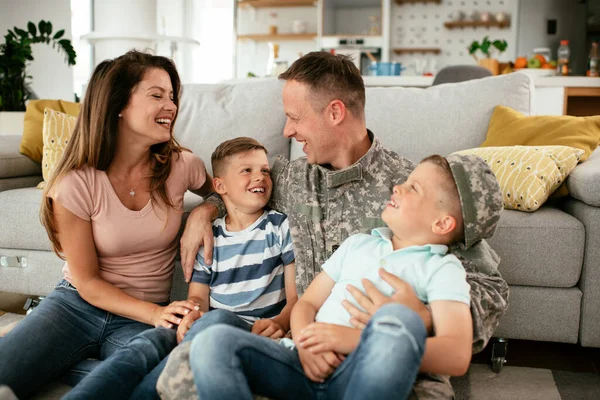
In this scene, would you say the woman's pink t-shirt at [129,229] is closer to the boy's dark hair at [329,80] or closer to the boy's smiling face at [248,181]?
the boy's smiling face at [248,181]

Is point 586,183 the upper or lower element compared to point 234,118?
lower

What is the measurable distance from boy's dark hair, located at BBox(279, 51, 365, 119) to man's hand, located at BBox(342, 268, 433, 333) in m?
0.58

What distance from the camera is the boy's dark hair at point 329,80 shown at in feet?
5.18

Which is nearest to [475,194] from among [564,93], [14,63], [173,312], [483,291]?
[483,291]

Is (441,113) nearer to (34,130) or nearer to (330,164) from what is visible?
(330,164)

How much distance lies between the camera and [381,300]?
114 centimetres

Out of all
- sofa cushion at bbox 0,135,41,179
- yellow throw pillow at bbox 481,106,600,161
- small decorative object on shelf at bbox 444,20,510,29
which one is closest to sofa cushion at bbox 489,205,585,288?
yellow throw pillow at bbox 481,106,600,161

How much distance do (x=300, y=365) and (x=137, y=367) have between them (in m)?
0.42

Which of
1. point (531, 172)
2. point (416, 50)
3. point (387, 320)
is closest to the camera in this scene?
point (387, 320)

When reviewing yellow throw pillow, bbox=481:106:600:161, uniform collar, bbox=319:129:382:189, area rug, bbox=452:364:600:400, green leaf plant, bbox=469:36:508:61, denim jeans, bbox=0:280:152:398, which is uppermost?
green leaf plant, bbox=469:36:508:61

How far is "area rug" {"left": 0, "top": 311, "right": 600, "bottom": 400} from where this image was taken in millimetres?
1721

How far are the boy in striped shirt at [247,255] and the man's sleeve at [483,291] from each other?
0.51m

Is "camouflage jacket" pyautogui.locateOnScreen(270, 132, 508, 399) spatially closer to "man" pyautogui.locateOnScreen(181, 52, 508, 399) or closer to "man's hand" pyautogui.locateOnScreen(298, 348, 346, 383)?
"man" pyautogui.locateOnScreen(181, 52, 508, 399)

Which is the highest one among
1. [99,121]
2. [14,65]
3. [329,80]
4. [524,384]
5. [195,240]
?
[14,65]
